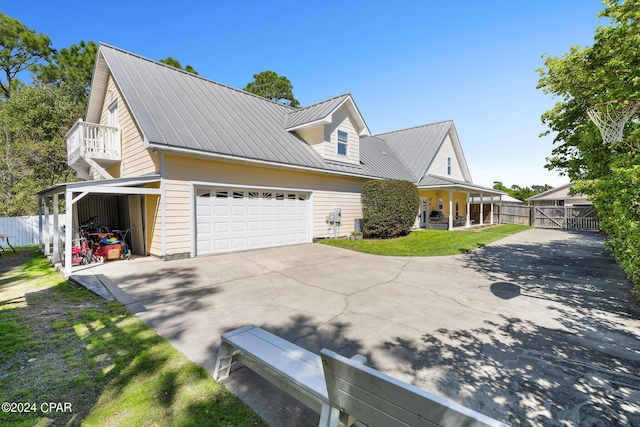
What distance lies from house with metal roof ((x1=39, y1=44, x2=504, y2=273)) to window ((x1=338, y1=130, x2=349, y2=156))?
0.18 feet

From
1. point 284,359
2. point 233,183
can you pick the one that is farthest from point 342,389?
point 233,183

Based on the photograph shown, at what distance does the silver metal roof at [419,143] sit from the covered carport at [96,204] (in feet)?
53.3

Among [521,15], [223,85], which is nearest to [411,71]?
[521,15]

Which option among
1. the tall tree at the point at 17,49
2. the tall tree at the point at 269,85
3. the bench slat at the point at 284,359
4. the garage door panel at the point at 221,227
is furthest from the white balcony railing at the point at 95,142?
the tall tree at the point at 269,85

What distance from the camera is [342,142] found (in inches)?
584

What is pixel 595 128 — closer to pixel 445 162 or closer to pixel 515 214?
pixel 445 162

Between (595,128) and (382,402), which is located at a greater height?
(595,128)

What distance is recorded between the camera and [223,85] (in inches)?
544

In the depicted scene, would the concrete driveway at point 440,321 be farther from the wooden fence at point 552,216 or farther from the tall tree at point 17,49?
the tall tree at point 17,49

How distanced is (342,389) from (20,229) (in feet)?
67.3

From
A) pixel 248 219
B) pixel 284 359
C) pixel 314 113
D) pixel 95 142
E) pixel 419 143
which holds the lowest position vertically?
pixel 284 359

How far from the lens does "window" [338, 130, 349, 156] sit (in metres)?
14.8

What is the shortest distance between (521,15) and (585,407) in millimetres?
10792

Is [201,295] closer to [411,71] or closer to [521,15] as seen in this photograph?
[521,15]
